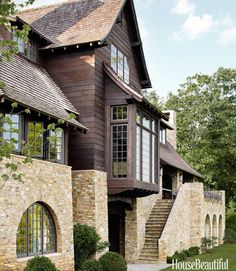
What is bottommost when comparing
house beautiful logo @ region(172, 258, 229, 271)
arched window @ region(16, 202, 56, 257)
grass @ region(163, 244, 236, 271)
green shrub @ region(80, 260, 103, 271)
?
grass @ region(163, 244, 236, 271)

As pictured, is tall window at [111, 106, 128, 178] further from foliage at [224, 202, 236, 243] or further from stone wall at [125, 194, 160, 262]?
foliage at [224, 202, 236, 243]

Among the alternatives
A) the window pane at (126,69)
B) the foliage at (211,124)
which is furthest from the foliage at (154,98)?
A: the window pane at (126,69)

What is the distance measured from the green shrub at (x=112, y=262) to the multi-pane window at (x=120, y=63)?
8444mm

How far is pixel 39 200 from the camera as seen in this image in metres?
15.2

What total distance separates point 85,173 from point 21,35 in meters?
12.0

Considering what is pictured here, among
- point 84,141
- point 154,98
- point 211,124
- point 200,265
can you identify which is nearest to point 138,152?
point 84,141

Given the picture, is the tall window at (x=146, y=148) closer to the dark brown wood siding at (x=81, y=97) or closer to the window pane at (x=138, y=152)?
the window pane at (x=138, y=152)

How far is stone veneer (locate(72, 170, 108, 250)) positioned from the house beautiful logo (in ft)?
13.8

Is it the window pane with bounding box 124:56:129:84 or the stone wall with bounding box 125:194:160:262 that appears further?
the stone wall with bounding box 125:194:160:262

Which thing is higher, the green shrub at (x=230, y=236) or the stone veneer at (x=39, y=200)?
the stone veneer at (x=39, y=200)

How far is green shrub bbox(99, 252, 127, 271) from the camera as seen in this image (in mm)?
17016

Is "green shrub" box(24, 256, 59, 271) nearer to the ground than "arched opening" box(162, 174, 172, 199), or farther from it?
nearer to the ground

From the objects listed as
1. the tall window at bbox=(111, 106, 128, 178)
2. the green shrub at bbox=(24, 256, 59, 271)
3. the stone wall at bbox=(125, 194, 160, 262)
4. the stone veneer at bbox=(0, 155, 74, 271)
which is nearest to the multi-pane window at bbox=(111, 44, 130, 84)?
the tall window at bbox=(111, 106, 128, 178)

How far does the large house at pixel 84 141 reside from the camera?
15.0 metres
